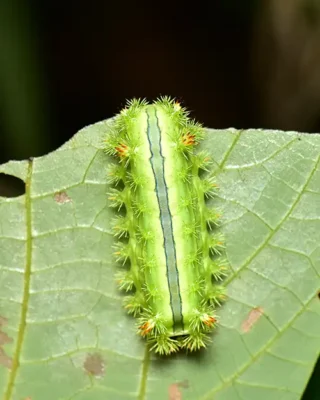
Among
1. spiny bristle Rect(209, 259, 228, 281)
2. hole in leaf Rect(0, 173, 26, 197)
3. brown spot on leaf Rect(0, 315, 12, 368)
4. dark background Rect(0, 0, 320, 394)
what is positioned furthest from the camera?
dark background Rect(0, 0, 320, 394)

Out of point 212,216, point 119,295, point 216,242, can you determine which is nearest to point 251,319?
point 216,242

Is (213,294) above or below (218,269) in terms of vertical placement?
below

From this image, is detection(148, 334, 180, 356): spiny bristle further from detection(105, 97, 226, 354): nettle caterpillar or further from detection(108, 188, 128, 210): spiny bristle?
detection(108, 188, 128, 210): spiny bristle

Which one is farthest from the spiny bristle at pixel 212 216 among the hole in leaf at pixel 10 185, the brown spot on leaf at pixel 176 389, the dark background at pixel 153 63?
the dark background at pixel 153 63

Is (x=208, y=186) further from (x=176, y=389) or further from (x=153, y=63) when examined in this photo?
(x=153, y=63)

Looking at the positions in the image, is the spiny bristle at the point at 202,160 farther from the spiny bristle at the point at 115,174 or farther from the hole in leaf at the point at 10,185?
the hole in leaf at the point at 10,185

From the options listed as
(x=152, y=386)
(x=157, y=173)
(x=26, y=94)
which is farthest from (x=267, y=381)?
(x=26, y=94)

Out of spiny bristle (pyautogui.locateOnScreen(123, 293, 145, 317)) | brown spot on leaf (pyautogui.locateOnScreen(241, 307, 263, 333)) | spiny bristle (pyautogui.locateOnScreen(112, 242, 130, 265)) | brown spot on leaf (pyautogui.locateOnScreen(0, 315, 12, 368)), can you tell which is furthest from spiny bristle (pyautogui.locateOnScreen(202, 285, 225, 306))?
brown spot on leaf (pyautogui.locateOnScreen(0, 315, 12, 368))
